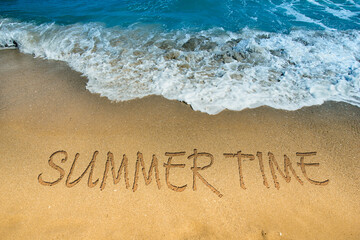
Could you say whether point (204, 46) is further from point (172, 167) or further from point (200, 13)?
point (172, 167)

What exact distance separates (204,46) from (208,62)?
871mm

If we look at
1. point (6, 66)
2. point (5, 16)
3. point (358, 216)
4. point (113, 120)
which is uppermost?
point (5, 16)

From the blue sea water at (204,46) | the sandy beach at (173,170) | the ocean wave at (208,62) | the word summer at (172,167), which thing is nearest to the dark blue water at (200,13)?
the blue sea water at (204,46)

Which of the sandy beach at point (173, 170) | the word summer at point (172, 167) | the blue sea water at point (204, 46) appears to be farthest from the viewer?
the blue sea water at point (204, 46)

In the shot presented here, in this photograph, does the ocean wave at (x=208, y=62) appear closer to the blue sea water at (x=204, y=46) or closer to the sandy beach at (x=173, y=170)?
the blue sea water at (x=204, y=46)

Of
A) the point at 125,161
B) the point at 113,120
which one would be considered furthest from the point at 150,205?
the point at 113,120

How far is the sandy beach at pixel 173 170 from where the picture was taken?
2.62m

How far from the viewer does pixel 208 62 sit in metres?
5.27

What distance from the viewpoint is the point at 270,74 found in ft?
15.8

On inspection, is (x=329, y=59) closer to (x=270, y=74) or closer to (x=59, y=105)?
(x=270, y=74)

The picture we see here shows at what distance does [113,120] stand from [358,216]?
3813mm

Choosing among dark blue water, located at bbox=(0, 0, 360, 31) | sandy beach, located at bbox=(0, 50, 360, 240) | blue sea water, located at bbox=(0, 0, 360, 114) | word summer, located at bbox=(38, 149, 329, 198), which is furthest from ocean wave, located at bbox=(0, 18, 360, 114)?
word summer, located at bbox=(38, 149, 329, 198)

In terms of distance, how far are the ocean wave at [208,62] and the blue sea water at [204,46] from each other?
0.07ft

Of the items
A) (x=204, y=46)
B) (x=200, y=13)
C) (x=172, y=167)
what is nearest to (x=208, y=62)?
(x=204, y=46)
